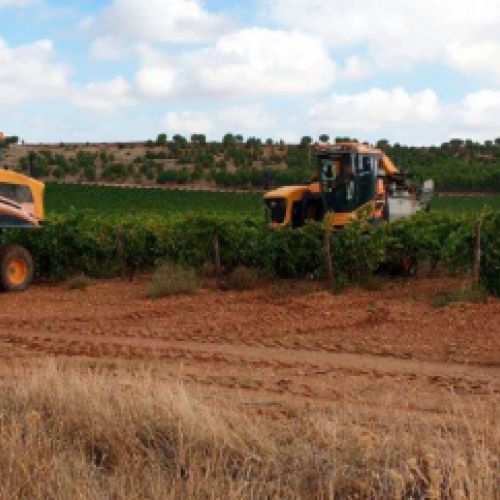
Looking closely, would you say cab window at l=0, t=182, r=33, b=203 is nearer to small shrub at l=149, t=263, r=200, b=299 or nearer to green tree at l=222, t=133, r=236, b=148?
small shrub at l=149, t=263, r=200, b=299

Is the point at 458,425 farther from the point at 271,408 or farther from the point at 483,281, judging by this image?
the point at 483,281

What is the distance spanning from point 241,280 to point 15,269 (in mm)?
5046

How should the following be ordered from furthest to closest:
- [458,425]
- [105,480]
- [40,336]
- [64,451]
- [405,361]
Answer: [40,336]
[405,361]
[458,425]
[64,451]
[105,480]

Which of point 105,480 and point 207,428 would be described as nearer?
point 105,480

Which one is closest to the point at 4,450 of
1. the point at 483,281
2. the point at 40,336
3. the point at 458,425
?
the point at 458,425

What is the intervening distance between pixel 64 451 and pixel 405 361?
6.20 meters

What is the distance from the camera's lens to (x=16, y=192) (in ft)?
63.1

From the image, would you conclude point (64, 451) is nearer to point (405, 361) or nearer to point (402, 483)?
point (402, 483)

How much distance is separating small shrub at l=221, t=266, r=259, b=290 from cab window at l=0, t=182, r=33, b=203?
191 inches

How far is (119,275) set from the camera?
21156 millimetres

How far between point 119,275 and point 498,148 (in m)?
72.4

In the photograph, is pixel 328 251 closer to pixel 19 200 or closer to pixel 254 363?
pixel 254 363

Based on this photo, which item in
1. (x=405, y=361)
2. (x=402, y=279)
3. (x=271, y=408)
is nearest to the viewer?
(x=271, y=408)

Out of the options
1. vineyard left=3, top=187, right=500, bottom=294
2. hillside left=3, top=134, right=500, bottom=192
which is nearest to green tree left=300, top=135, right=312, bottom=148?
hillside left=3, top=134, right=500, bottom=192
